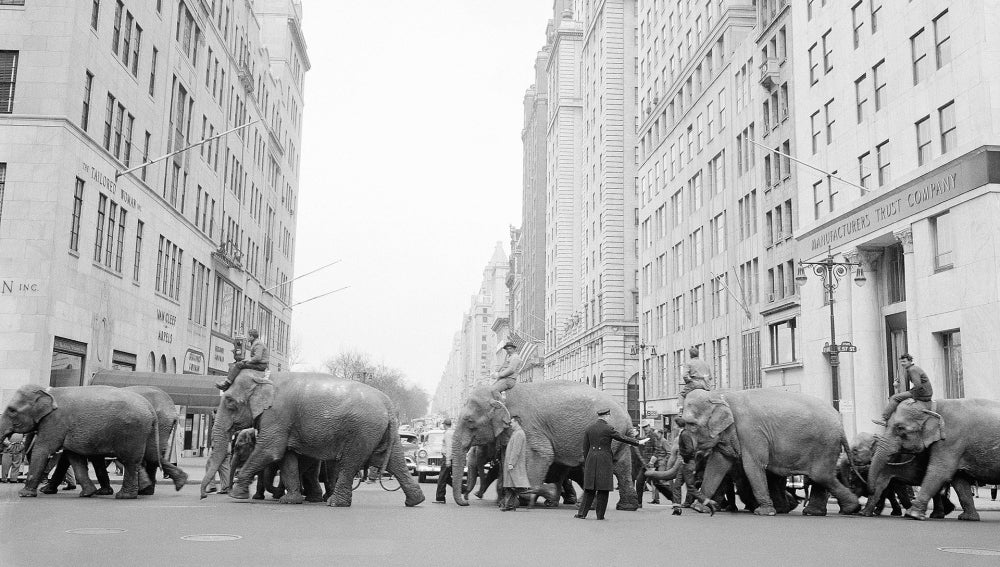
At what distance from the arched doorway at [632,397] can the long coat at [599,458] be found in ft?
216

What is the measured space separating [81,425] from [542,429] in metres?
8.88

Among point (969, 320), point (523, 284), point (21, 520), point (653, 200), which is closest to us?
point (21, 520)

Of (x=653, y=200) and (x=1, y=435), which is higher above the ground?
(x=653, y=200)

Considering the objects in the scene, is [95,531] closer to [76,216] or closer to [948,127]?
[76,216]

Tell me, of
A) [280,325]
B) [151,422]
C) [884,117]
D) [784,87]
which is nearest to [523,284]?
[280,325]

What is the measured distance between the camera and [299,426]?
55.3 feet

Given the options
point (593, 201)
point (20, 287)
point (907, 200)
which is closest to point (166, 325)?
point (20, 287)

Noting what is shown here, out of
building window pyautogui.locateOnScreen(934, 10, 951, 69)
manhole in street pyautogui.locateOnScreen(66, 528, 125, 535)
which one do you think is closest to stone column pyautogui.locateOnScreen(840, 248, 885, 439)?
building window pyautogui.locateOnScreen(934, 10, 951, 69)

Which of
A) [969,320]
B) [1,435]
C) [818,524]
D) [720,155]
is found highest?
[720,155]

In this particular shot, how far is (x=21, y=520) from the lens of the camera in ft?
41.0

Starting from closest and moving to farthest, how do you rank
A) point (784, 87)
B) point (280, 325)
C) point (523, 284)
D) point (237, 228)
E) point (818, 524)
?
point (818, 524)
point (784, 87)
point (237, 228)
point (280, 325)
point (523, 284)

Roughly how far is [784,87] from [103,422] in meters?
41.5

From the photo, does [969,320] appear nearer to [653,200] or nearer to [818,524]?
[818,524]

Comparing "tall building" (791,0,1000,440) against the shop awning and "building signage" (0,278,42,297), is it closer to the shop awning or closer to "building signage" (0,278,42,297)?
the shop awning
